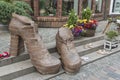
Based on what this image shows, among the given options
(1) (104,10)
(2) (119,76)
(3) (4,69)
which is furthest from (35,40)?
(1) (104,10)

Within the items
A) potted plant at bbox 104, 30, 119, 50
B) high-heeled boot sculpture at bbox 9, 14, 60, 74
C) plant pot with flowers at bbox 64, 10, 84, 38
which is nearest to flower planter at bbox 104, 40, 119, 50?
potted plant at bbox 104, 30, 119, 50

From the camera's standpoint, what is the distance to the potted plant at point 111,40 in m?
3.79

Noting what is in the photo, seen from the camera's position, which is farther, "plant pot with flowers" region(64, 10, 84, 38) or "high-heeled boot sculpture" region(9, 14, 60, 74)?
"plant pot with flowers" region(64, 10, 84, 38)

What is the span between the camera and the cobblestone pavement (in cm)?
282

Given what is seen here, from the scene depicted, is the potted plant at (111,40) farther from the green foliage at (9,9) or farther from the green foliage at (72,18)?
the green foliage at (9,9)

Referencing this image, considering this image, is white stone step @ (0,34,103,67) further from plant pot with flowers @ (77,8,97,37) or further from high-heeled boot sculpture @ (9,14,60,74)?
high-heeled boot sculpture @ (9,14,60,74)

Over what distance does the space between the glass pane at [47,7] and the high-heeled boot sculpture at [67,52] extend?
202cm

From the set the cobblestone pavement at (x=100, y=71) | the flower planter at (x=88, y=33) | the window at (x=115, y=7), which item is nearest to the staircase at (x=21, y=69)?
the cobblestone pavement at (x=100, y=71)

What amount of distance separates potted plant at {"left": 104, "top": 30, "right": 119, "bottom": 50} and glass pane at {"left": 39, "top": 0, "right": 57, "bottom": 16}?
6.18 feet

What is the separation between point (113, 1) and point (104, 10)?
24.1 inches

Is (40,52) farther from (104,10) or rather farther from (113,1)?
(113,1)

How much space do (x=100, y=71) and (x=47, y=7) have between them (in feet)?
9.00

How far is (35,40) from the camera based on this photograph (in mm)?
2697

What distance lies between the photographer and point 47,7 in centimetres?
508
